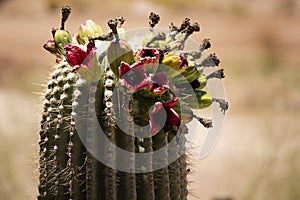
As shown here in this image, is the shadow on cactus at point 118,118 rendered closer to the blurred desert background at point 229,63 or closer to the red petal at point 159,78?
the red petal at point 159,78

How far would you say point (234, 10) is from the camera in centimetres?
2648

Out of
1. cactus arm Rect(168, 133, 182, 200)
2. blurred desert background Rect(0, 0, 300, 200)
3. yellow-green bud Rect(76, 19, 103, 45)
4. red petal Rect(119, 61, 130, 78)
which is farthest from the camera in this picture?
blurred desert background Rect(0, 0, 300, 200)

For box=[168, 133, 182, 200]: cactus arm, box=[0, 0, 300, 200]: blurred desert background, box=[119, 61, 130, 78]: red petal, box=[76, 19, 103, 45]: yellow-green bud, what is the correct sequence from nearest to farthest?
box=[119, 61, 130, 78]: red petal → box=[168, 133, 182, 200]: cactus arm → box=[76, 19, 103, 45]: yellow-green bud → box=[0, 0, 300, 200]: blurred desert background

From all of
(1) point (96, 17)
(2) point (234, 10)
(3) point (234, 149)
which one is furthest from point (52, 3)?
(3) point (234, 149)

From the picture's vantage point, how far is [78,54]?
3.18 meters

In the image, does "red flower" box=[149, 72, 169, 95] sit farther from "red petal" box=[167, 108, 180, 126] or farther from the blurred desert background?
the blurred desert background

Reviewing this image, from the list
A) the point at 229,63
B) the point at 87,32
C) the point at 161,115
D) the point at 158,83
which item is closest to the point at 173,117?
the point at 161,115

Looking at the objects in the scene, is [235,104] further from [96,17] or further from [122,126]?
[122,126]

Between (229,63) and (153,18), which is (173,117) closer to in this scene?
(153,18)

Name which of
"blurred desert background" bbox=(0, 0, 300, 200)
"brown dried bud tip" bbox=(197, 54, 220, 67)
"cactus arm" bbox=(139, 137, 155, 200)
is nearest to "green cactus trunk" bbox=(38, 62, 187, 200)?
"cactus arm" bbox=(139, 137, 155, 200)

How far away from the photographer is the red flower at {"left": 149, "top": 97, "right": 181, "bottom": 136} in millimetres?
3098

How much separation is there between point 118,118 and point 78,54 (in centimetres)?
35

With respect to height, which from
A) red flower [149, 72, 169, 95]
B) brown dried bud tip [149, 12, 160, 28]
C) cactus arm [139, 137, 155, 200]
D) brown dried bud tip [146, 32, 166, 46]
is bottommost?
cactus arm [139, 137, 155, 200]

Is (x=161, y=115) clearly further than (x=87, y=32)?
No
